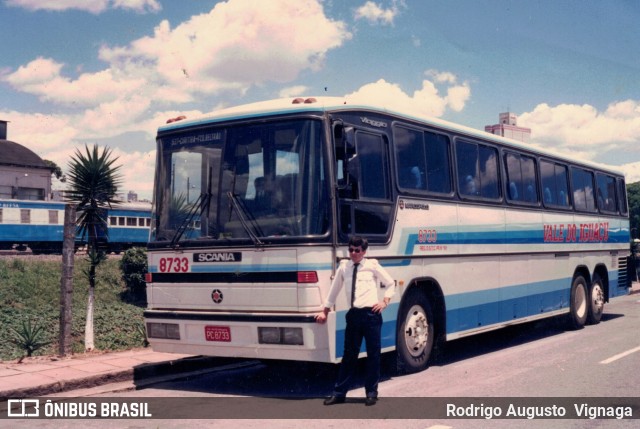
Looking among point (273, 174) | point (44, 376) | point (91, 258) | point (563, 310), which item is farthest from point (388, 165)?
point (563, 310)

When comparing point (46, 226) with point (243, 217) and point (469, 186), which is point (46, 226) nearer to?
point (469, 186)

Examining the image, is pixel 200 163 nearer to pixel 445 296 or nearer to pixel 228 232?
pixel 228 232

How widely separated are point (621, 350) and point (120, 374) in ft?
25.2

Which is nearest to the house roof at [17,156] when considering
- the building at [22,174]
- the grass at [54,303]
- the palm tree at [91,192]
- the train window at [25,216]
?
the building at [22,174]

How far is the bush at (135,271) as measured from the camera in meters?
32.1

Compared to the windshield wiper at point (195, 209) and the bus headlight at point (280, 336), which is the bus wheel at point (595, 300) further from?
the windshield wiper at point (195, 209)

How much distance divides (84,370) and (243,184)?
132 inches

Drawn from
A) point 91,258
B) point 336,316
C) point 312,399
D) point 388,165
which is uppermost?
point 388,165

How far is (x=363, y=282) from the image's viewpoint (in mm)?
7457

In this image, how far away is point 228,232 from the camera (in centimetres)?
830

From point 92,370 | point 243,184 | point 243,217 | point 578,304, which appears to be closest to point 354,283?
point 243,217

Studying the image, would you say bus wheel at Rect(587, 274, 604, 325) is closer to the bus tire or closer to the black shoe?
the bus tire

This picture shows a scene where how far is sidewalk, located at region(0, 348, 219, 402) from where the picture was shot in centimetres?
827

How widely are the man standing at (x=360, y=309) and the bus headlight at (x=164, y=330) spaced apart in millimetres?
2062
